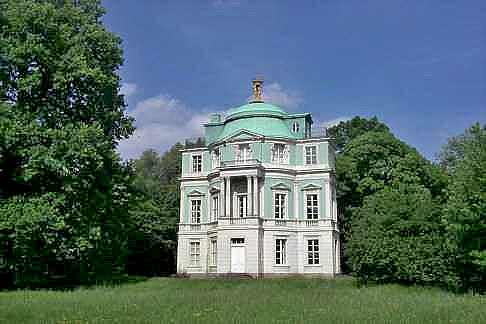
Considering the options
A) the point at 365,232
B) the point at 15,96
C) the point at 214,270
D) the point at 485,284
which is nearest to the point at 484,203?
the point at 485,284

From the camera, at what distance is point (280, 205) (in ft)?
138

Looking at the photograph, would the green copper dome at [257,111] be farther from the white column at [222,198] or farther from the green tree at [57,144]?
the green tree at [57,144]

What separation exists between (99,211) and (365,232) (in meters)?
13.8

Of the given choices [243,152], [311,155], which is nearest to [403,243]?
[311,155]

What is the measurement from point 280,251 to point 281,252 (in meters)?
0.14

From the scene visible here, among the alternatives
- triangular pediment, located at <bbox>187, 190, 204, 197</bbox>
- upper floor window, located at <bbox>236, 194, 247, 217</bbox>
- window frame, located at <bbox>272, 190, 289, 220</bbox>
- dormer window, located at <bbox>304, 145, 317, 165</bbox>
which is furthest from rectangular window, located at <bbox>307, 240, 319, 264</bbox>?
triangular pediment, located at <bbox>187, 190, 204, 197</bbox>

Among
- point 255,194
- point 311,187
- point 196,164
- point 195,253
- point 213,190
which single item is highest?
point 196,164

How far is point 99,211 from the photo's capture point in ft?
82.6

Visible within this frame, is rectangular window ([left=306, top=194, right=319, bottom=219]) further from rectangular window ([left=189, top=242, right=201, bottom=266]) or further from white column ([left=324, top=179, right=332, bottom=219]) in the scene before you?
rectangular window ([left=189, top=242, right=201, bottom=266])

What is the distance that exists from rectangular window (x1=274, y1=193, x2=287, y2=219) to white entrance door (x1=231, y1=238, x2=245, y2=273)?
12.5 ft

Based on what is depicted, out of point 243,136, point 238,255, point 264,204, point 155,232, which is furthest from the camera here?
point 155,232

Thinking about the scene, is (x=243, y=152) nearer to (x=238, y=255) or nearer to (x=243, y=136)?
(x=243, y=136)

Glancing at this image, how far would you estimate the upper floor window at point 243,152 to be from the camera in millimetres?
42219

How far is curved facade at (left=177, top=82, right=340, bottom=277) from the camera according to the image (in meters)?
40.2
